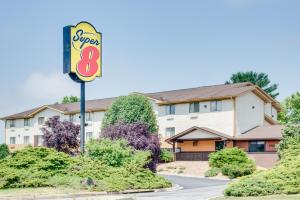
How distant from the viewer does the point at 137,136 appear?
4584cm

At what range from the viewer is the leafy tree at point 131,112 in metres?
56.0

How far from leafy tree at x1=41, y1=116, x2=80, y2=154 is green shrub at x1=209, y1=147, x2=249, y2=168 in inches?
501

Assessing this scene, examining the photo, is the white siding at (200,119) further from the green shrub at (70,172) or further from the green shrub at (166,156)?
the green shrub at (70,172)

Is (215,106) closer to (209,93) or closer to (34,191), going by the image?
(209,93)

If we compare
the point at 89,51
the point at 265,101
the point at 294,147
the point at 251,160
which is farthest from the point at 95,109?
the point at 294,147

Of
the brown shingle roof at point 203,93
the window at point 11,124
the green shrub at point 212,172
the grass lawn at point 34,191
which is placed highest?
the brown shingle roof at point 203,93

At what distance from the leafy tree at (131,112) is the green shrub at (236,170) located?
11.8m

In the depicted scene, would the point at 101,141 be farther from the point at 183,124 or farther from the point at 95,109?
the point at 95,109

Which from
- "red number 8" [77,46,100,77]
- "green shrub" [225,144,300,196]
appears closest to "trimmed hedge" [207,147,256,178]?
"red number 8" [77,46,100,77]

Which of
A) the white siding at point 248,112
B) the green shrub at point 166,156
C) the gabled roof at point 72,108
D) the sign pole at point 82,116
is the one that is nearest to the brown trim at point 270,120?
the white siding at point 248,112

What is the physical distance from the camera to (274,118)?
227 ft

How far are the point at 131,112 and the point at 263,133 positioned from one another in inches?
546

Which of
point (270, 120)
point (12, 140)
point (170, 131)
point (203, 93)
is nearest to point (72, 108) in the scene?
point (12, 140)

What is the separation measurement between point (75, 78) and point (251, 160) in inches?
805
